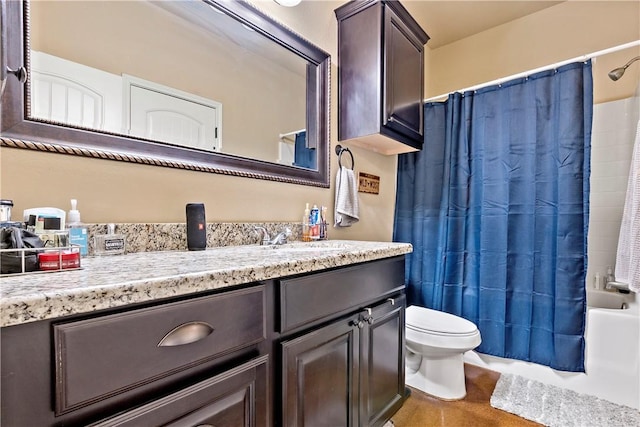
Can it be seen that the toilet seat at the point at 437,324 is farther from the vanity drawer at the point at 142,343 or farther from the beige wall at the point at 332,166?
the vanity drawer at the point at 142,343

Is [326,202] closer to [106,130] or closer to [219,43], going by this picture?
[219,43]

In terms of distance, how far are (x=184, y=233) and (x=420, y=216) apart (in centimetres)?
166

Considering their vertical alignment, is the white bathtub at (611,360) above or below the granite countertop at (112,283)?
below

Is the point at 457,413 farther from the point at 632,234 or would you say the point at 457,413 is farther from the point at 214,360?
the point at 214,360

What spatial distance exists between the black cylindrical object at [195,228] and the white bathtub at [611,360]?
6.76 feet

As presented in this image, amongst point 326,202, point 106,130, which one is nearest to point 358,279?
point 326,202

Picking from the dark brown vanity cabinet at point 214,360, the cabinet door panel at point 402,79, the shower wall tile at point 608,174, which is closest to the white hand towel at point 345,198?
the cabinet door panel at point 402,79

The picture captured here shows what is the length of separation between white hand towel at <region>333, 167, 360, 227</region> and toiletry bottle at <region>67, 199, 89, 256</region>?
1196mm

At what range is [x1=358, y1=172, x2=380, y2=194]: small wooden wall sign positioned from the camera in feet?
6.49

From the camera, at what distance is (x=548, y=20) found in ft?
7.02

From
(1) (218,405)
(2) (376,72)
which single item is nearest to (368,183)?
(2) (376,72)

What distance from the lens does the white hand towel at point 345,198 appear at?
5.73ft

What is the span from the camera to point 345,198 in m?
1.75

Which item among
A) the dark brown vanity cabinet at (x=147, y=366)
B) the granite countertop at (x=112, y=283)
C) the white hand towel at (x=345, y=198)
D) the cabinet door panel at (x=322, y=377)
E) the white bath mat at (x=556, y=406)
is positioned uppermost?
the white hand towel at (x=345, y=198)
